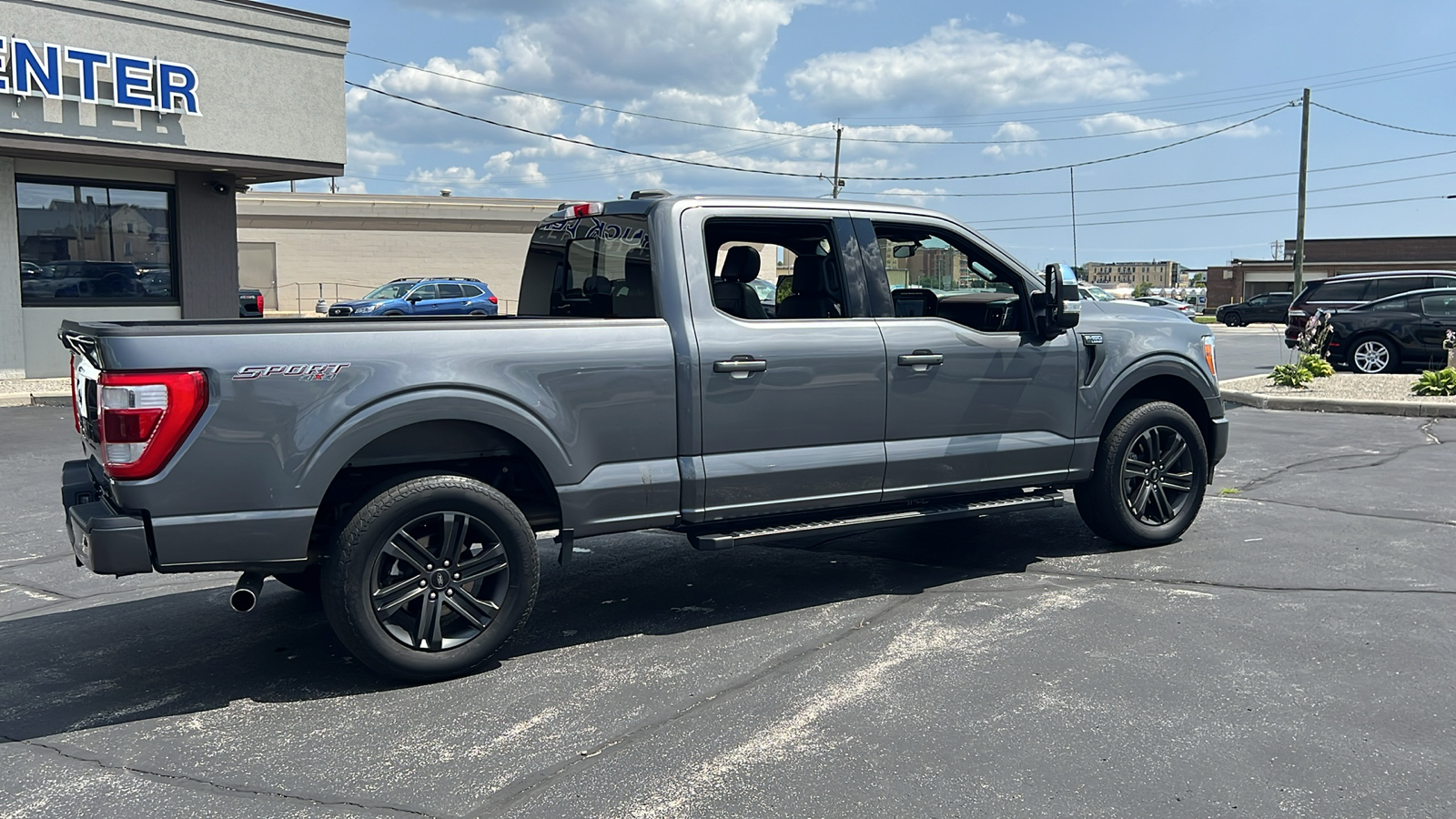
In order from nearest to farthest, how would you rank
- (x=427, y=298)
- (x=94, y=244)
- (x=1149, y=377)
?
(x=1149, y=377)
(x=94, y=244)
(x=427, y=298)

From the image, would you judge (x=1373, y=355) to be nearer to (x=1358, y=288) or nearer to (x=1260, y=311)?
(x=1358, y=288)

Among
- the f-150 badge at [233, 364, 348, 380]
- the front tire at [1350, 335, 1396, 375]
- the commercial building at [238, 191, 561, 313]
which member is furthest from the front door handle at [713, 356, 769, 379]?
the commercial building at [238, 191, 561, 313]

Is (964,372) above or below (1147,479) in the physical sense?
above

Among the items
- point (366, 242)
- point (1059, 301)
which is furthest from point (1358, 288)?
point (366, 242)

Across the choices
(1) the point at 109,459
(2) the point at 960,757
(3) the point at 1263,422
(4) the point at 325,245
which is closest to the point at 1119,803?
(2) the point at 960,757

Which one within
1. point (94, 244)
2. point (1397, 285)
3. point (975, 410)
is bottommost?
point (975, 410)

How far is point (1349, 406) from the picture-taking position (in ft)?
45.3

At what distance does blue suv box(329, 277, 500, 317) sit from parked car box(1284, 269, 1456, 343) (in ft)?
69.6

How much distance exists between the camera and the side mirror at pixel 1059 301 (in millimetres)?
5902

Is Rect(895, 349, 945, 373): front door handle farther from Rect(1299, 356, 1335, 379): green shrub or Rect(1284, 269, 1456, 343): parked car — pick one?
Rect(1284, 269, 1456, 343): parked car

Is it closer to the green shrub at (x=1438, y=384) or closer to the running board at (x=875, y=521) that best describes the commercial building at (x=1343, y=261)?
the green shrub at (x=1438, y=384)

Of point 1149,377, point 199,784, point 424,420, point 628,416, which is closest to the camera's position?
point 199,784

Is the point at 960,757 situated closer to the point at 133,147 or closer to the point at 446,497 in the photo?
the point at 446,497

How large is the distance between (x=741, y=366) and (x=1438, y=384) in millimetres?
12913
